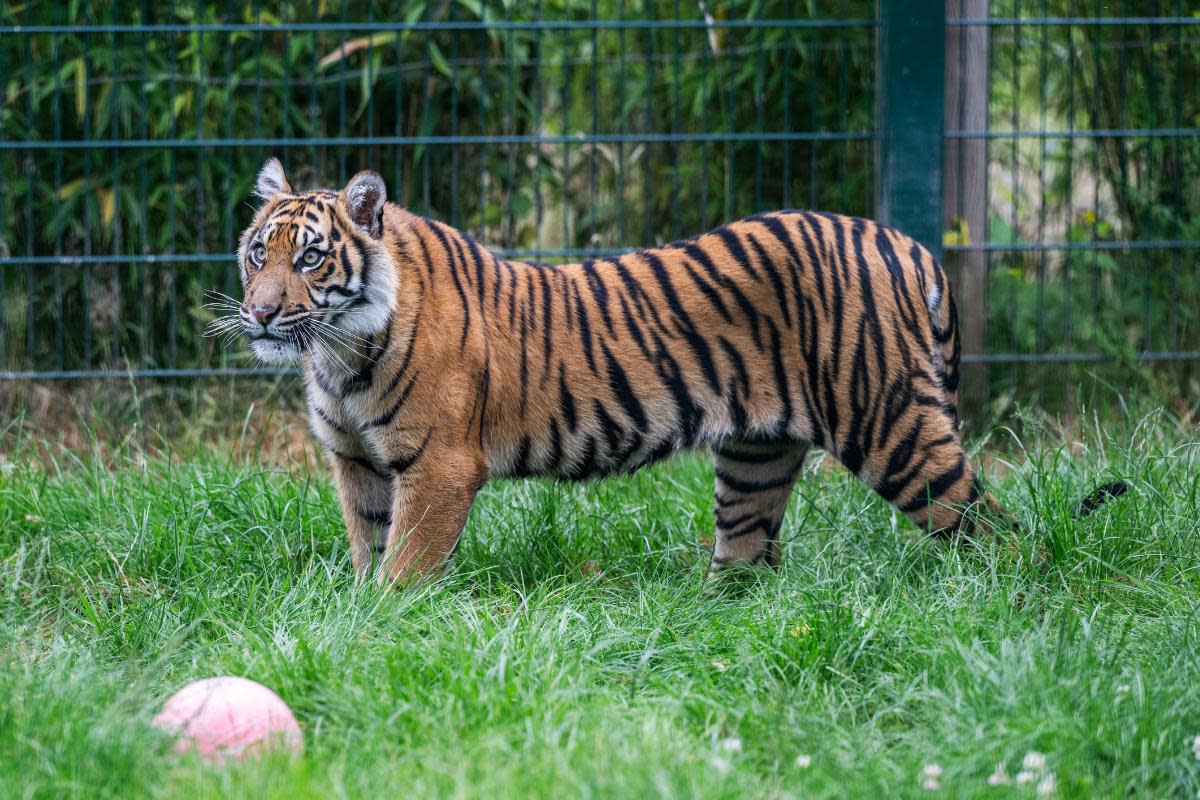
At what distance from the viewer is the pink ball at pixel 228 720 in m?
2.79

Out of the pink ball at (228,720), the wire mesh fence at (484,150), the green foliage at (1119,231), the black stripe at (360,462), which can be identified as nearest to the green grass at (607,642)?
the pink ball at (228,720)

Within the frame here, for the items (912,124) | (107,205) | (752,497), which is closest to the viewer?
(752,497)

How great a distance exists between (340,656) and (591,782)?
92 cm

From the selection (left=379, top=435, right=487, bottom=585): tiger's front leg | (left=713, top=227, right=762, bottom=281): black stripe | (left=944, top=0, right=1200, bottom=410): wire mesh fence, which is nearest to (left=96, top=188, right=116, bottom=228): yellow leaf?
(left=379, top=435, right=487, bottom=585): tiger's front leg

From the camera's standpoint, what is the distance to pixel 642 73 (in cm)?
760

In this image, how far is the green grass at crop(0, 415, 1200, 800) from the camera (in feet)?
9.20

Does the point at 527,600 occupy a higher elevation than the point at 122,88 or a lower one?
lower

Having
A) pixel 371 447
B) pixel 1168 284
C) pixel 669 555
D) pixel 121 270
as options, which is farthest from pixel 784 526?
pixel 121 270

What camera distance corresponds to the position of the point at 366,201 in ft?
13.1

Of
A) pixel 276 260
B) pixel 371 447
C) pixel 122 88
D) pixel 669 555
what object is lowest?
pixel 669 555

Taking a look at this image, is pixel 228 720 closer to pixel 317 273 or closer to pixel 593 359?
pixel 317 273

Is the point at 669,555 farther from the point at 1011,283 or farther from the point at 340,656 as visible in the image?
the point at 1011,283

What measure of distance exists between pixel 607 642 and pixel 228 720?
102cm

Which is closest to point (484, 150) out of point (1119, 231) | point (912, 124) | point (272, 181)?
point (912, 124)
